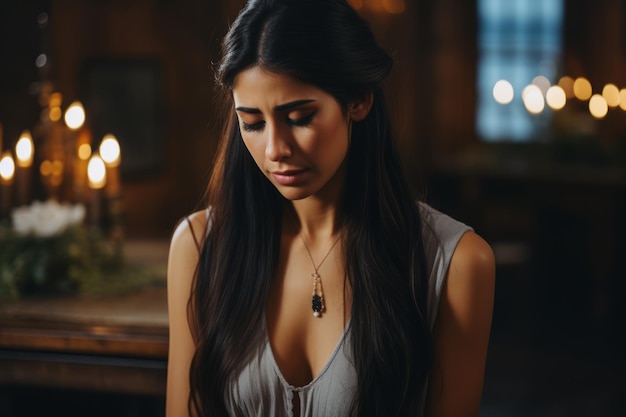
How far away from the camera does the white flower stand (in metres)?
2.60

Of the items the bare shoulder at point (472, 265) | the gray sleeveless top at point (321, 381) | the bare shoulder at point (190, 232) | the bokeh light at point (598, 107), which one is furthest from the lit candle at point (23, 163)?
the bokeh light at point (598, 107)

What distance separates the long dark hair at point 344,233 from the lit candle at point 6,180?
109 centimetres

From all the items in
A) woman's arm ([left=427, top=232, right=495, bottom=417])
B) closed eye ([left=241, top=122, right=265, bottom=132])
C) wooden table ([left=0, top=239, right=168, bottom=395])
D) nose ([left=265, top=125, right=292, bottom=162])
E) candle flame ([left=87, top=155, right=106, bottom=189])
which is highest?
closed eye ([left=241, top=122, right=265, bottom=132])

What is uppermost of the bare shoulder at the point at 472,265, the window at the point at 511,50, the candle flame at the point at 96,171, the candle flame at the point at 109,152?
the window at the point at 511,50

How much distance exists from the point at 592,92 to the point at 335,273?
8415 millimetres

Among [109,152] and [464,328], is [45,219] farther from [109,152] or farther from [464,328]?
[464,328]

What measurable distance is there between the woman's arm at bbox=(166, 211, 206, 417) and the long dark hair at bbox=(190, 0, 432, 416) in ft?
0.08

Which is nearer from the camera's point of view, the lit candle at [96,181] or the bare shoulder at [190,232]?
the bare shoulder at [190,232]

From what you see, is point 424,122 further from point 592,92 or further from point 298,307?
point 298,307

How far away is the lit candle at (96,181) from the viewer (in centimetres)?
279

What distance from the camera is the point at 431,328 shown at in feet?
5.89

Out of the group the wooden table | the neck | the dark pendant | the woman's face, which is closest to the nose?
the woman's face

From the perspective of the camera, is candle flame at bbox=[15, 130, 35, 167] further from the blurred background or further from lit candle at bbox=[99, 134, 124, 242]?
lit candle at bbox=[99, 134, 124, 242]

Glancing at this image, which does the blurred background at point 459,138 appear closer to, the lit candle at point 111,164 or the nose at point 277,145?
the lit candle at point 111,164
